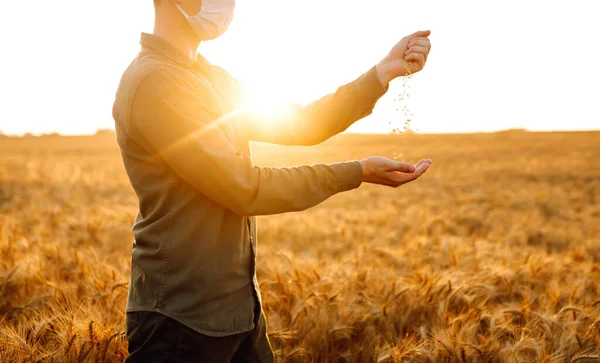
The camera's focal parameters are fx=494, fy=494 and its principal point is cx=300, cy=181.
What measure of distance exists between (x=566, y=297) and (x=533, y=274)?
1.71 ft

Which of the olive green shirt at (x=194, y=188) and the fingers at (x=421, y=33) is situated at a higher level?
the fingers at (x=421, y=33)

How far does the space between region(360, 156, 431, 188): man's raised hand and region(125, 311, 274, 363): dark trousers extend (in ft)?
2.38

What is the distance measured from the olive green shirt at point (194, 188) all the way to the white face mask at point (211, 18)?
0.34ft

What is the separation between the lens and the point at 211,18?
5.23 feet

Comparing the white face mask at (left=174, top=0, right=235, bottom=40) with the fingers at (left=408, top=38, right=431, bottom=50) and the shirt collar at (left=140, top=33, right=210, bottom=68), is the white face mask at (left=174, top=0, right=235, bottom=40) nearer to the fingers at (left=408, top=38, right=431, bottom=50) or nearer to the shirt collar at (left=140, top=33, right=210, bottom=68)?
the shirt collar at (left=140, top=33, right=210, bottom=68)

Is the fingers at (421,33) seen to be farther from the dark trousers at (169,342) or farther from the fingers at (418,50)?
the dark trousers at (169,342)

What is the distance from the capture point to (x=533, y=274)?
13.4ft

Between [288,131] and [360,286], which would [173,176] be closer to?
[288,131]

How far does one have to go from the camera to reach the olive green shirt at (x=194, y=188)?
4.71 feet

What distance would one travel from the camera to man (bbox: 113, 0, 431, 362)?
144cm

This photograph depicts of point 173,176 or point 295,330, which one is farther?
point 295,330

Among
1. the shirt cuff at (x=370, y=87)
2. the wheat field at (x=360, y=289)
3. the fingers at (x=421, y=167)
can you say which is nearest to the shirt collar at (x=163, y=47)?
the shirt cuff at (x=370, y=87)

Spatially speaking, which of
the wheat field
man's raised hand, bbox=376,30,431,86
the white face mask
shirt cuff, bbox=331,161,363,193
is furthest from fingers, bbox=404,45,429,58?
the wheat field

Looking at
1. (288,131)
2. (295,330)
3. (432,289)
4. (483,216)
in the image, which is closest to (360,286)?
(432,289)
